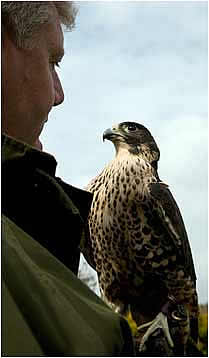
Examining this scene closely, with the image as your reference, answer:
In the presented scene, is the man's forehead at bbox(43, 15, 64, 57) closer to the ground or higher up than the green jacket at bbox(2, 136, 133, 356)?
higher up

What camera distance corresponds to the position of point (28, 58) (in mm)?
1307

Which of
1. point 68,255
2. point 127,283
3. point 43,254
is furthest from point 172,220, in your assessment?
point 43,254

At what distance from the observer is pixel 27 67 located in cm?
129

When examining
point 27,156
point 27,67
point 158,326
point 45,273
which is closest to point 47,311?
point 45,273

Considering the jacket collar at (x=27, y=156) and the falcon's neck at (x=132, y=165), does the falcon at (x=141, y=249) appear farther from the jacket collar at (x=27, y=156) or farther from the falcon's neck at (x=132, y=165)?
the jacket collar at (x=27, y=156)

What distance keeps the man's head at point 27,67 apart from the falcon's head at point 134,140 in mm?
1963

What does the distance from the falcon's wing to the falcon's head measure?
0.22m

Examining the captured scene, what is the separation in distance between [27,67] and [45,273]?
40cm

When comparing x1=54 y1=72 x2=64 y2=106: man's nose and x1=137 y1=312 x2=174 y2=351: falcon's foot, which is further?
x1=137 y1=312 x2=174 y2=351: falcon's foot

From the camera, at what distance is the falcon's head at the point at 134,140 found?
132 inches

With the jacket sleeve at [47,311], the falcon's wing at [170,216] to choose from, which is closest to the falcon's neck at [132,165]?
the falcon's wing at [170,216]

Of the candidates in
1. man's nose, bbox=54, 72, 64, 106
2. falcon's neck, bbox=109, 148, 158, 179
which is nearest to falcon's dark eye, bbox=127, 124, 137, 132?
falcon's neck, bbox=109, 148, 158, 179

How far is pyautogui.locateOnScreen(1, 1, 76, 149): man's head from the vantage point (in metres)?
1.28

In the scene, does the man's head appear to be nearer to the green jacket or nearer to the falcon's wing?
the green jacket
